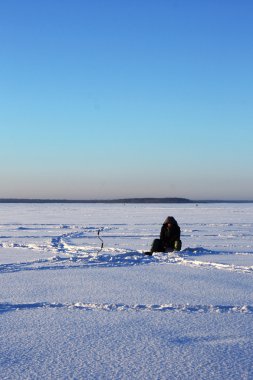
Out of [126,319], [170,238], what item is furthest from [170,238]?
[126,319]

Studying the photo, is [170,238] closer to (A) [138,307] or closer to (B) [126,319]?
(A) [138,307]

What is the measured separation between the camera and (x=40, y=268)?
881 centimetres

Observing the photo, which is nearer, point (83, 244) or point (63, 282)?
point (63, 282)

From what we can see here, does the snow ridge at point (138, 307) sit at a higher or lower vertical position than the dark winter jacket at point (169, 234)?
lower

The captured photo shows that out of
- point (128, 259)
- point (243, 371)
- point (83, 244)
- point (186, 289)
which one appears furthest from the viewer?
point (83, 244)

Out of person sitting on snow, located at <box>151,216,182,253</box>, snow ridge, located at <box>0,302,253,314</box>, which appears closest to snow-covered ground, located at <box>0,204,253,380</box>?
snow ridge, located at <box>0,302,253,314</box>

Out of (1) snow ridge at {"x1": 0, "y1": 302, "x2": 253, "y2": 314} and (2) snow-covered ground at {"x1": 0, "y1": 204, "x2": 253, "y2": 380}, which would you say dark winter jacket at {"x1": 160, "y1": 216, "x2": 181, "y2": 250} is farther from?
(1) snow ridge at {"x1": 0, "y1": 302, "x2": 253, "y2": 314}

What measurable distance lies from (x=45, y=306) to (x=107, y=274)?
266 cm


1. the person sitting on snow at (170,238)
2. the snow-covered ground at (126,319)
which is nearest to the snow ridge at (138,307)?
the snow-covered ground at (126,319)

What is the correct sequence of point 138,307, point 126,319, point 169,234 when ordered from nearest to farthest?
1. point 126,319
2. point 138,307
3. point 169,234

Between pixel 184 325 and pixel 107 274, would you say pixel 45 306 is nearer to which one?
pixel 184 325

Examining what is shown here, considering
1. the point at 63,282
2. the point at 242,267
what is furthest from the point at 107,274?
the point at 242,267

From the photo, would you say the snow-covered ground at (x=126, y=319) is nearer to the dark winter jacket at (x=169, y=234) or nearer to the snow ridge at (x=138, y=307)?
the snow ridge at (x=138, y=307)

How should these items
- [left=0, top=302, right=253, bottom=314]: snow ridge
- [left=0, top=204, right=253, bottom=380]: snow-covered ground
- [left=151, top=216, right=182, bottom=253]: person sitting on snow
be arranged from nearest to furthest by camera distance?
[left=0, top=204, right=253, bottom=380]: snow-covered ground, [left=0, top=302, right=253, bottom=314]: snow ridge, [left=151, top=216, right=182, bottom=253]: person sitting on snow
